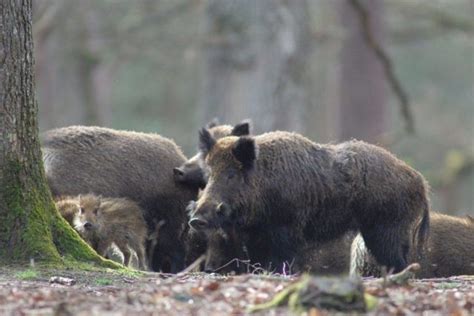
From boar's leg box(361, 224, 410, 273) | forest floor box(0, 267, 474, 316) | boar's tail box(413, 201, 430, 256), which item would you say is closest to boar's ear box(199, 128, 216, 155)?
boar's leg box(361, 224, 410, 273)

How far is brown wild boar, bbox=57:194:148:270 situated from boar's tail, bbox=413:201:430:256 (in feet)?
10.2

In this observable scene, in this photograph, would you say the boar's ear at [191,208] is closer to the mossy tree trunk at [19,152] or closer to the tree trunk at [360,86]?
the mossy tree trunk at [19,152]

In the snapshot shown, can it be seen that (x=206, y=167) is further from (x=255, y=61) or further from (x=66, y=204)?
(x=255, y=61)

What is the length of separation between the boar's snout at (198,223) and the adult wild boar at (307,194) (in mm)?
143

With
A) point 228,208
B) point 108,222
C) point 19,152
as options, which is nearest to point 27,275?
point 19,152

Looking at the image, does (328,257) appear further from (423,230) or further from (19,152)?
(19,152)

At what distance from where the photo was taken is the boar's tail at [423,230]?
13000 mm

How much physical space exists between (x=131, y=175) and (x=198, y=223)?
76.9 inches

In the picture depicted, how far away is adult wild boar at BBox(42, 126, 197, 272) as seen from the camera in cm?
1346

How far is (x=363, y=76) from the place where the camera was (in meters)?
31.0

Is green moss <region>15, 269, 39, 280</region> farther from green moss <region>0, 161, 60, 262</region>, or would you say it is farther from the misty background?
the misty background

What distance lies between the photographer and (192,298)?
828cm

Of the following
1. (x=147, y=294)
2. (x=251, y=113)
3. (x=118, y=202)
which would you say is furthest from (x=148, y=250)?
(x=251, y=113)

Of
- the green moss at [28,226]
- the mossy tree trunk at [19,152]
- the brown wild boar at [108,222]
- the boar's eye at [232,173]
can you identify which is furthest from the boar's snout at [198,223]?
the mossy tree trunk at [19,152]
